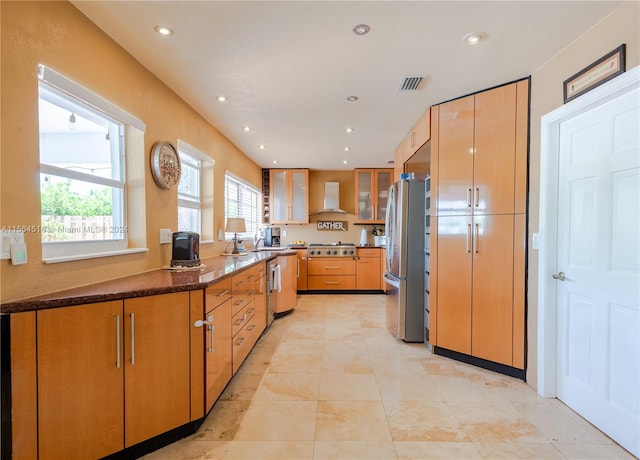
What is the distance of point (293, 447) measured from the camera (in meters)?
1.70

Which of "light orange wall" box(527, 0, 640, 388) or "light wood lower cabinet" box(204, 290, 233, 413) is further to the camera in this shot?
"light wood lower cabinet" box(204, 290, 233, 413)

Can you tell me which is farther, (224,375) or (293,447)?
(224,375)

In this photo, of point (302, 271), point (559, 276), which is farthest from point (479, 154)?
point (302, 271)

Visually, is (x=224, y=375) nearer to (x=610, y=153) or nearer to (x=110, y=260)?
(x=110, y=260)

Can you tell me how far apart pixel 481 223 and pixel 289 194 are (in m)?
4.00

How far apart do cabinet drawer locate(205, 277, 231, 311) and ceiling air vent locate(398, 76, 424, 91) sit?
211cm

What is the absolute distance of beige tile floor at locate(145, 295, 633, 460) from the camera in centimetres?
168

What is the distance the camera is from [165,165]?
8.07 feet

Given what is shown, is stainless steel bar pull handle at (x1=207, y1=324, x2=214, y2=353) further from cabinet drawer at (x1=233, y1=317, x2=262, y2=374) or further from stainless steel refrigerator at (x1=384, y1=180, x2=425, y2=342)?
stainless steel refrigerator at (x1=384, y1=180, x2=425, y2=342)

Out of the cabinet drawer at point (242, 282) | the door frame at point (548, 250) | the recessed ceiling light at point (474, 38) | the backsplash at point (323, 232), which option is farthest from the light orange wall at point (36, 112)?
the backsplash at point (323, 232)

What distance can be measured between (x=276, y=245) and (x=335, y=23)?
4.39 metres

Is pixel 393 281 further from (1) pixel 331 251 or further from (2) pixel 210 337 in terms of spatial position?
(1) pixel 331 251

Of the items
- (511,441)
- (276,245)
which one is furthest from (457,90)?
(276,245)

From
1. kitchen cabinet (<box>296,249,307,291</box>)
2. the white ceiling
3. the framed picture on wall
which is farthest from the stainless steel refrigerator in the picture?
kitchen cabinet (<box>296,249,307,291</box>)
